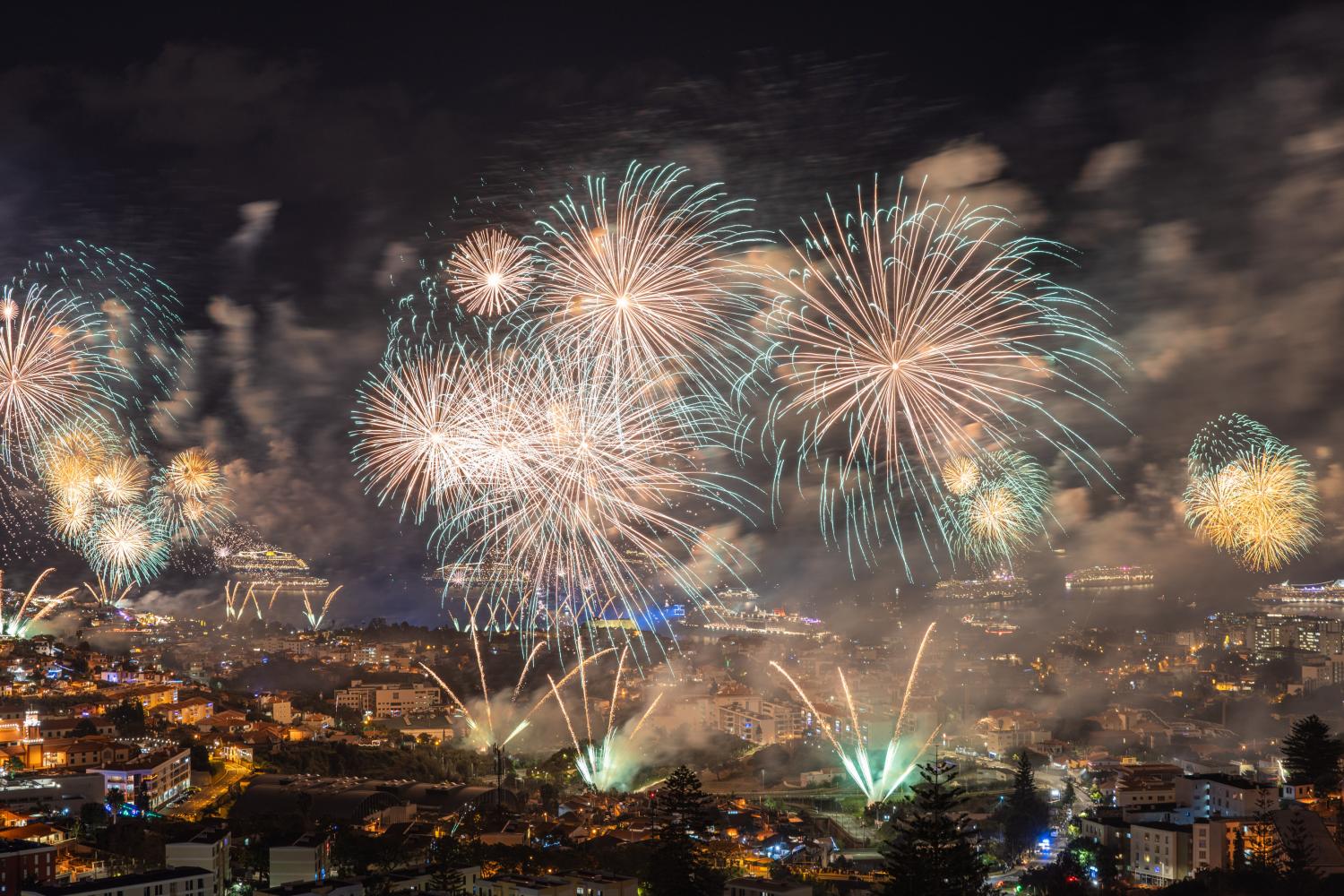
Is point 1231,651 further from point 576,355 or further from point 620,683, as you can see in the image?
point 576,355

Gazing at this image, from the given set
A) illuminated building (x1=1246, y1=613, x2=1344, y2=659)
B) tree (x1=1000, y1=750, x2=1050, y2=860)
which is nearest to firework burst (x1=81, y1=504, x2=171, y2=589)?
tree (x1=1000, y1=750, x2=1050, y2=860)

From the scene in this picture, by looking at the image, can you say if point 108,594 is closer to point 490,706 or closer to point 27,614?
point 27,614

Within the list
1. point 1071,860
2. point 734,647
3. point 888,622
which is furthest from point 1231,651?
point 1071,860

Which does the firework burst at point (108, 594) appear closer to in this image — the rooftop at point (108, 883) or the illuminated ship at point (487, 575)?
the illuminated ship at point (487, 575)

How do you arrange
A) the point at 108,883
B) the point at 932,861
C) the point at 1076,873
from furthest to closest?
the point at 1076,873 < the point at 932,861 < the point at 108,883

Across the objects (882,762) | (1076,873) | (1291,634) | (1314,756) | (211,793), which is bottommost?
(1076,873)

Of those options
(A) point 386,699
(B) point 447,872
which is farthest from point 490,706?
(B) point 447,872
